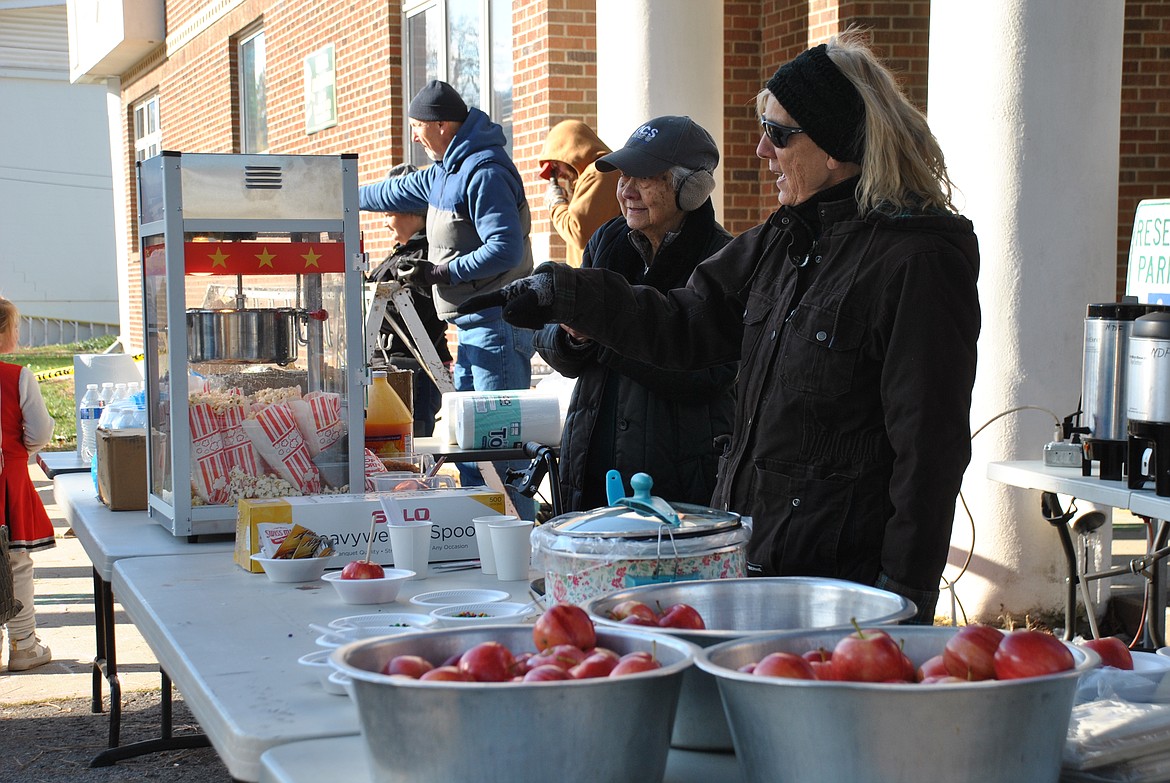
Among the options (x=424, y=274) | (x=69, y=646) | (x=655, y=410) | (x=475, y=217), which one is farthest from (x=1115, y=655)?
(x=69, y=646)

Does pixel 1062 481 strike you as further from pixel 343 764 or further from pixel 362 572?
pixel 343 764

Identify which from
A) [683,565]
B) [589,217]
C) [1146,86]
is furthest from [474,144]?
[1146,86]

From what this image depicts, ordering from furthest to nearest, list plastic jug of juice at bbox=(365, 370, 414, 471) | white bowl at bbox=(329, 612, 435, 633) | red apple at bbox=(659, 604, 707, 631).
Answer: plastic jug of juice at bbox=(365, 370, 414, 471), white bowl at bbox=(329, 612, 435, 633), red apple at bbox=(659, 604, 707, 631)

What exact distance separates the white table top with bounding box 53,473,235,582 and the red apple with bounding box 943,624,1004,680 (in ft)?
6.57

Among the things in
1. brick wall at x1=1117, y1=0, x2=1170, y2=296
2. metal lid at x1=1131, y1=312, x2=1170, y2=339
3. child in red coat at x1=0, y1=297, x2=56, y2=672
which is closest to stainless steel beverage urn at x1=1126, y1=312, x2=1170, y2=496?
metal lid at x1=1131, y1=312, x2=1170, y2=339

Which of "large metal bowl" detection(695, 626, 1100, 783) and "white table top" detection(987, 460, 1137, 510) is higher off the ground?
"large metal bowl" detection(695, 626, 1100, 783)

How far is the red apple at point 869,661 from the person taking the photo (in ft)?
4.25

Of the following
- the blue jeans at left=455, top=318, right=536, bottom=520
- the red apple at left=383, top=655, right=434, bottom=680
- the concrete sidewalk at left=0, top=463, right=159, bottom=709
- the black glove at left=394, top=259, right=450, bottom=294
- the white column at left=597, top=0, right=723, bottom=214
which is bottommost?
the concrete sidewalk at left=0, top=463, right=159, bottom=709

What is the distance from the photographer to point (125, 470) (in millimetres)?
3510

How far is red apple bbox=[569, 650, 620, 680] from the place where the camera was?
53.0 inches

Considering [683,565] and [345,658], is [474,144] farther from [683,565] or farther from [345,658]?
[345,658]

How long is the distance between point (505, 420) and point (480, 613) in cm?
281

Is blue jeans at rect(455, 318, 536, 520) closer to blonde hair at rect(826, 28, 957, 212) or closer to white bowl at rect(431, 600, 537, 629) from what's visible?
blonde hair at rect(826, 28, 957, 212)

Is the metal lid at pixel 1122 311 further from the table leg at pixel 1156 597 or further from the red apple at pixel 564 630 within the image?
the red apple at pixel 564 630
